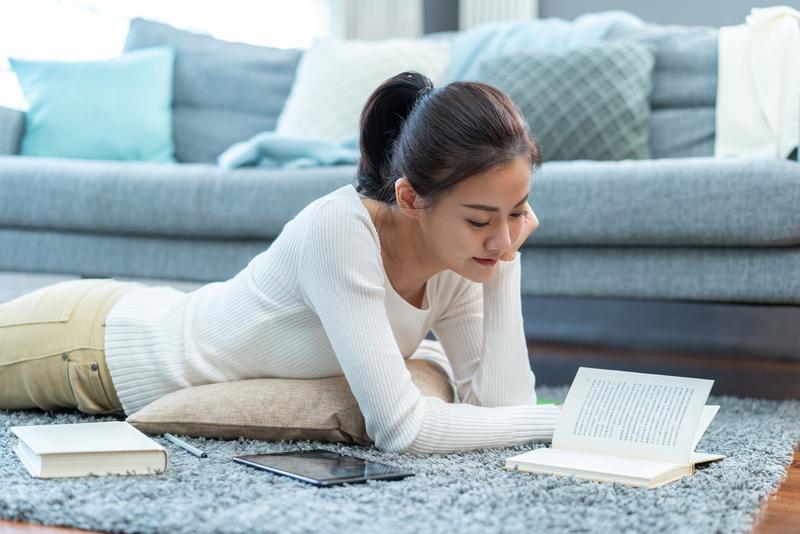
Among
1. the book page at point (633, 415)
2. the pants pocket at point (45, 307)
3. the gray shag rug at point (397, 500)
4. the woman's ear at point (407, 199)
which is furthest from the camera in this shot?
the pants pocket at point (45, 307)

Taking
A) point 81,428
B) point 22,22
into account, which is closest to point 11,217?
point 22,22

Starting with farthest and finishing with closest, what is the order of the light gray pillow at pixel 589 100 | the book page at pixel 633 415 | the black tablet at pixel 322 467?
1. the light gray pillow at pixel 589 100
2. the book page at pixel 633 415
3. the black tablet at pixel 322 467

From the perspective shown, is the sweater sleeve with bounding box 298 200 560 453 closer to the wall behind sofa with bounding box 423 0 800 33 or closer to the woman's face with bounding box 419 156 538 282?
the woman's face with bounding box 419 156 538 282

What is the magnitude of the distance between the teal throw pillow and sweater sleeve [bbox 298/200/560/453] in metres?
2.01

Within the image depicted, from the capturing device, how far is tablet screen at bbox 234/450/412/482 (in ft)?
4.13

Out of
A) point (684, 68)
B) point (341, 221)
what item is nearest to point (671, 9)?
point (684, 68)

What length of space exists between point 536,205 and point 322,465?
118 centimetres

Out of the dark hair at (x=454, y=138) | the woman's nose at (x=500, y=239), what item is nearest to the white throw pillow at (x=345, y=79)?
the dark hair at (x=454, y=138)

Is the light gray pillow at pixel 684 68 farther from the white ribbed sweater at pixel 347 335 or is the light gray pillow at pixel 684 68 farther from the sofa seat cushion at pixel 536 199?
the white ribbed sweater at pixel 347 335

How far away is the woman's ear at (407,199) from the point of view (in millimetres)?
1472

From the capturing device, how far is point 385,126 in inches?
62.8

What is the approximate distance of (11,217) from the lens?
2.83 meters

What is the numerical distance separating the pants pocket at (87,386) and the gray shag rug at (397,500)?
0.30 metres

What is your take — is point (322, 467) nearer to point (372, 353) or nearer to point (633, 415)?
point (372, 353)
